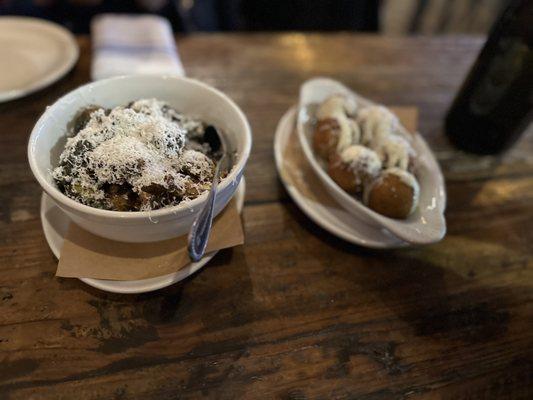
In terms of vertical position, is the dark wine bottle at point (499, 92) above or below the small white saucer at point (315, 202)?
above

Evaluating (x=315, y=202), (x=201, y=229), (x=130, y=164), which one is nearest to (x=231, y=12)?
(x=315, y=202)

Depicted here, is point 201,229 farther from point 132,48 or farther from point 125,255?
point 132,48

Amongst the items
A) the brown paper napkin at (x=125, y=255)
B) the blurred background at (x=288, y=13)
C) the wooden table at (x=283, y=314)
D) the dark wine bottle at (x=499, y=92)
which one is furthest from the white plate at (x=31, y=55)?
the dark wine bottle at (x=499, y=92)

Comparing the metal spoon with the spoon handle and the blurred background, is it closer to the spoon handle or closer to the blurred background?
the spoon handle

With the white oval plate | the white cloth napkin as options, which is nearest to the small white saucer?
the white oval plate

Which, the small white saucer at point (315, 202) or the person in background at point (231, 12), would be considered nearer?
the small white saucer at point (315, 202)

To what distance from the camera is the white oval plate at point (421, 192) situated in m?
0.67

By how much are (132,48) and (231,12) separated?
0.90 m

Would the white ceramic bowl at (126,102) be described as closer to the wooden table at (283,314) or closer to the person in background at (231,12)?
the wooden table at (283,314)

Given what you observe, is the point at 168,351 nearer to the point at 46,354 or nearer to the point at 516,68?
the point at 46,354

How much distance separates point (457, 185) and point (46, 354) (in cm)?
91

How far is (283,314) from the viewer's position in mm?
651

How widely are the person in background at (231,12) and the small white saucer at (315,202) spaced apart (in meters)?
0.83

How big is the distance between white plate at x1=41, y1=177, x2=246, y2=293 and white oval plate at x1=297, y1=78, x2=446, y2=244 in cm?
20
